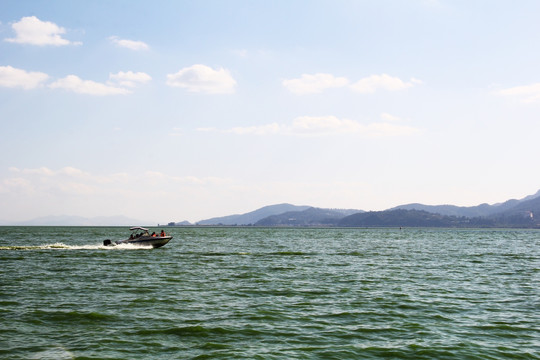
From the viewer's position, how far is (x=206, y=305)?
80.9 ft

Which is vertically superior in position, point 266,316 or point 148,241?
point 148,241

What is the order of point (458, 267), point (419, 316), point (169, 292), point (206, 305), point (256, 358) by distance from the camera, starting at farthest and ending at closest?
point (458, 267), point (169, 292), point (206, 305), point (419, 316), point (256, 358)

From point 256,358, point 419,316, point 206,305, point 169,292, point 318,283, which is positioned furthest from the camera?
point 318,283

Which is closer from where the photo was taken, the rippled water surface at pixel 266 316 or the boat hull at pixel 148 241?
the rippled water surface at pixel 266 316

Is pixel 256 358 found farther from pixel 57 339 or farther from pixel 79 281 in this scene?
pixel 79 281

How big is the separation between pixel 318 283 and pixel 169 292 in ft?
35.5

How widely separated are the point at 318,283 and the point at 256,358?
60.5 feet

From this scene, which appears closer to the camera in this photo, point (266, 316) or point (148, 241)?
point (266, 316)

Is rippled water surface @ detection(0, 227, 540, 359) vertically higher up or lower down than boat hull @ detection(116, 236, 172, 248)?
lower down

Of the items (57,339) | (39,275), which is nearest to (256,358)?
(57,339)

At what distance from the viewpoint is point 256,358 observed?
15.6m

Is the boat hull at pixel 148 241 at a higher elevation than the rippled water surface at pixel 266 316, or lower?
higher

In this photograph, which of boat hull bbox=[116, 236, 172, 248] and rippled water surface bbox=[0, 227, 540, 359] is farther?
boat hull bbox=[116, 236, 172, 248]

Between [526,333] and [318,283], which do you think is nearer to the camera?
[526,333]
